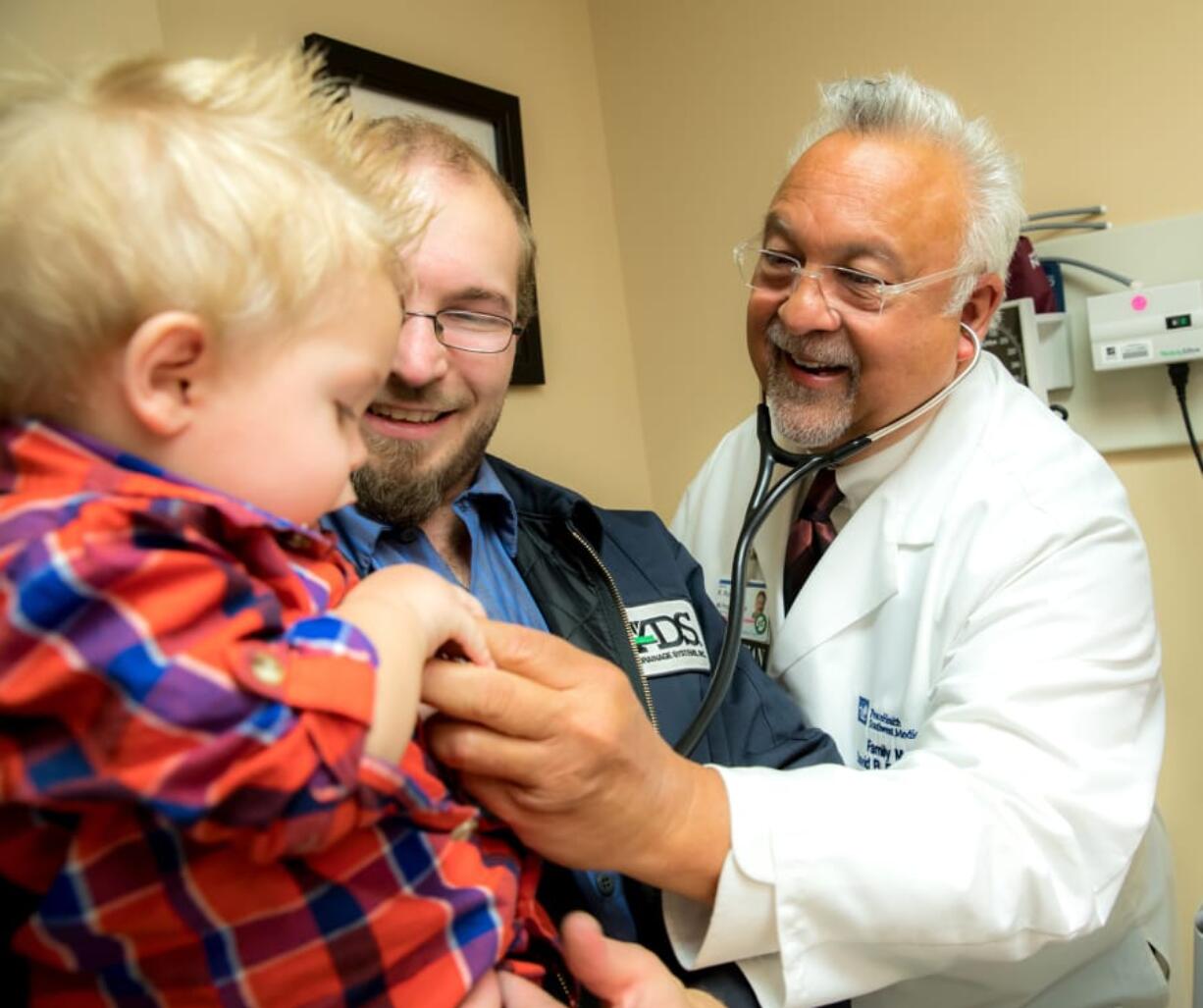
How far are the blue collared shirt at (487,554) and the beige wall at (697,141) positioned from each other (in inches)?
27.0

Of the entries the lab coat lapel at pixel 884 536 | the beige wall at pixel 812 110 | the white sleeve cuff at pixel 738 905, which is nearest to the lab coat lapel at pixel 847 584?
the lab coat lapel at pixel 884 536

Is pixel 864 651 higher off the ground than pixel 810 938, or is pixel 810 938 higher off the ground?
pixel 864 651

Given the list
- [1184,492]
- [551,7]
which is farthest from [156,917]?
[551,7]

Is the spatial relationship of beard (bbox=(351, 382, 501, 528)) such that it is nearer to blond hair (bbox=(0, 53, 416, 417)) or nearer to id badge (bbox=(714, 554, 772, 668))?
blond hair (bbox=(0, 53, 416, 417))

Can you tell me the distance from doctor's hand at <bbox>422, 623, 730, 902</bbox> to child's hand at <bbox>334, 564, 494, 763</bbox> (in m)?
0.04

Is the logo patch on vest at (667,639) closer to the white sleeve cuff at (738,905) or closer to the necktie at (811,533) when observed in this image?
the white sleeve cuff at (738,905)

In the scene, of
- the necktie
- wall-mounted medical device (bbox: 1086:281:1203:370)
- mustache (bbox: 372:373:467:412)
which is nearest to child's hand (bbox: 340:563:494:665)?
mustache (bbox: 372:373:467:412)

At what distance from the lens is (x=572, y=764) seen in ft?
2.45

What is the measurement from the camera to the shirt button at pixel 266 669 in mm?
492

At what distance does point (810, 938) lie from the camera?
0.91m

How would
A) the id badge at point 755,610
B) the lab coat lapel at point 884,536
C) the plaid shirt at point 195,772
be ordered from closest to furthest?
the plaid shirt at point 195,772, the lab coat lapel at point 884,536, the id badge at point 755,610

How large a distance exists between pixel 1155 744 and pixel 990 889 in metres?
0.35

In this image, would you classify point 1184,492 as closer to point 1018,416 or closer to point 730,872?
point 1018,416

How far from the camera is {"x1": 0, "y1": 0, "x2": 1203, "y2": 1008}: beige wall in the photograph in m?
1.57
